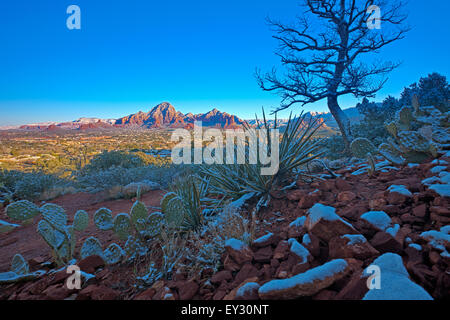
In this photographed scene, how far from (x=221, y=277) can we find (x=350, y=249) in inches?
33.6

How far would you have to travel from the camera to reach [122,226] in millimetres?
2404

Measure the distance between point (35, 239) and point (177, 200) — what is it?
2.84 metres

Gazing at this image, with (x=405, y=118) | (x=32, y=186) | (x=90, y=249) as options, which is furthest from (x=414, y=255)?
(x=32, y=186)

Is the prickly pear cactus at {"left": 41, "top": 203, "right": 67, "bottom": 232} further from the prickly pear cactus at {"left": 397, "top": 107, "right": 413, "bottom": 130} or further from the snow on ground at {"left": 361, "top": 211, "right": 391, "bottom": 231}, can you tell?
the prickly pear cactus at {"left": 397, "top": 107, "right": 413, "bottom": 130}

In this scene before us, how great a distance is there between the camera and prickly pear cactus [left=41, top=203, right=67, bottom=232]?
7.39 ft

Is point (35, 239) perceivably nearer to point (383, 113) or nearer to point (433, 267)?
point (433, 267)

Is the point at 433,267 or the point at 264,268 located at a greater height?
the point at 433,267

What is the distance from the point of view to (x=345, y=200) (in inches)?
90.5

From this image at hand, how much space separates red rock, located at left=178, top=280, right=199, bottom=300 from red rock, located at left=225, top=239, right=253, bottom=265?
34cm

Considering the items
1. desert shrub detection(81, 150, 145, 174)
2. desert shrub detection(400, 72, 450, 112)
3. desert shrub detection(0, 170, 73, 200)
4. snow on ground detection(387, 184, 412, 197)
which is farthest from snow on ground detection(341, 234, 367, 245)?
desert shrub detection(81, 150, 145, 174)

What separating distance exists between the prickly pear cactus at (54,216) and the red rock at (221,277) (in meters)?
1.74

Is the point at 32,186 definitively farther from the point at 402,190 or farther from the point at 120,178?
the point at 402,190
